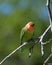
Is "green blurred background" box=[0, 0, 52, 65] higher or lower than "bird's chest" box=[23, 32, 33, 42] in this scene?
lower

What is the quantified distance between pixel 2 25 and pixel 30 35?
8.41 m

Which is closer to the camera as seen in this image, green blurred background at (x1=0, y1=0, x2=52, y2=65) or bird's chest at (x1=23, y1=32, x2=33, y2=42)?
bird's chest at (x1=23, y1=32, x2=33, y2=42)

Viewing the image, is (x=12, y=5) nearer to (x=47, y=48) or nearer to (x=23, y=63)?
(x=23, y=63)

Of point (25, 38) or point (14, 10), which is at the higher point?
point (25, 38)

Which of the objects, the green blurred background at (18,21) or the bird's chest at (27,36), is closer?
the bird's chest at (27,36)

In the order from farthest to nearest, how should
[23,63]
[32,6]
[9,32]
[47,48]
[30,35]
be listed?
[32,6] → [9,32] → [23,63] → [47,48] → [30,35]

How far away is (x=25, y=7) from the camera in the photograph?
39.1ft

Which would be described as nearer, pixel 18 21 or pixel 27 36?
pixel 27 36

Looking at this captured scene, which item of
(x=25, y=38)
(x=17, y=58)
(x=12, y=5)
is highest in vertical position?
(x=25, y=38)

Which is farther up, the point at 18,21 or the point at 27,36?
the point at 27,36

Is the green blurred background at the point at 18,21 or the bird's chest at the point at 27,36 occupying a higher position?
the bird's chest at the point at 27,36

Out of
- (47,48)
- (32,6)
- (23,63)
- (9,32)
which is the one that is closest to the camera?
(47,48)

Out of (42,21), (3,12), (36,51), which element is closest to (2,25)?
(3,12)

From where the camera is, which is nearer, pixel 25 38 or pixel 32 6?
pixel 25 38
